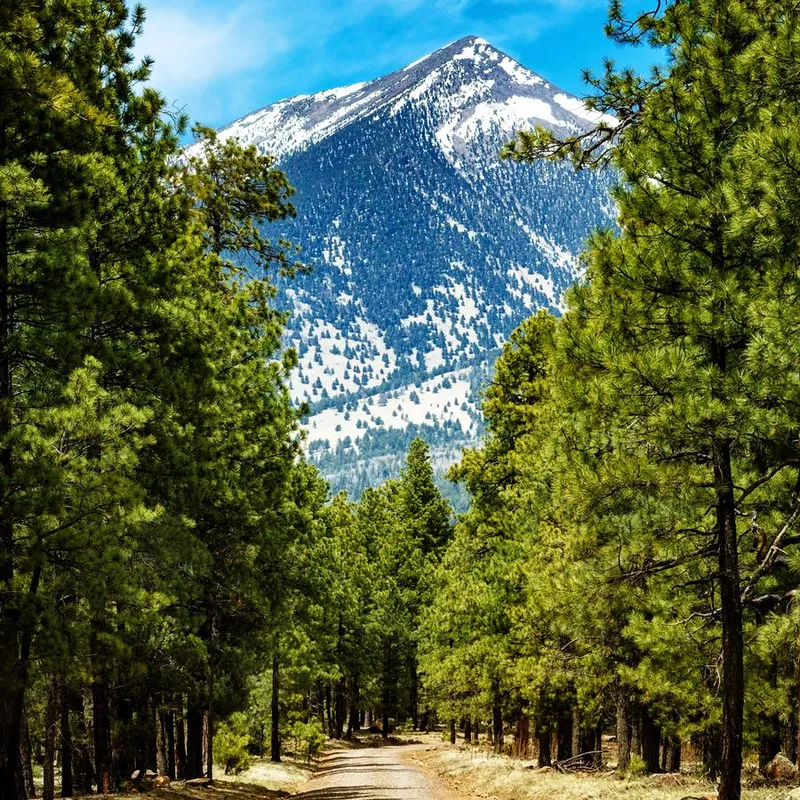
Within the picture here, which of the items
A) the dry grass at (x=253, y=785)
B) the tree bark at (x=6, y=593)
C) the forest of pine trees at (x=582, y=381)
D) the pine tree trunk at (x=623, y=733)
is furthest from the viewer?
the pine tree trunk at (x=623, y=733)

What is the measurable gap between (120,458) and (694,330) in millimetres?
6485

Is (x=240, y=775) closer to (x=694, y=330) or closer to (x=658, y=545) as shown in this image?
(x=658, y=545)

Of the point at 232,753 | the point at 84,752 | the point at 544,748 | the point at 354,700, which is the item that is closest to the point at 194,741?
the point at 84,752

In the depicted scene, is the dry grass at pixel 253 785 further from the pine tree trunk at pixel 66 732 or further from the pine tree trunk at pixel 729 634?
the pine tree trunk at pixel 729 634

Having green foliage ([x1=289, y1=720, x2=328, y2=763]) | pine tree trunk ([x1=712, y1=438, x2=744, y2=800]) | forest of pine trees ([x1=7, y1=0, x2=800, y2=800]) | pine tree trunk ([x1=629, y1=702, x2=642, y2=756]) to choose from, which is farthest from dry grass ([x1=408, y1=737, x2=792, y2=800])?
green foliage ([x1=289, y1=720, x2=328, y2=763])

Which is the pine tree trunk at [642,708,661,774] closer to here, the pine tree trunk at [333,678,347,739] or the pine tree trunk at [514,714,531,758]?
the pine tree trunk at [514,714,531,758]

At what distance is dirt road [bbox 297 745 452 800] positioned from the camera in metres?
20.8

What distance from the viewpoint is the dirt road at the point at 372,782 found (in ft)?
68.2

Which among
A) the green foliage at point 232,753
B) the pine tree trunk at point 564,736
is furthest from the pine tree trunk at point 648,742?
the green foliage at point 232,753

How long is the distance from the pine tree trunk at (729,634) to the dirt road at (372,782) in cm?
1156

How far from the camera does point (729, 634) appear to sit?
9859mm

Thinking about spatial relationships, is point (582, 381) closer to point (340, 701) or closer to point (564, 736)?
point (564, 736)

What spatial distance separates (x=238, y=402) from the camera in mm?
18297

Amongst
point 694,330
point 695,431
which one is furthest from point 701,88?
point 695,431
